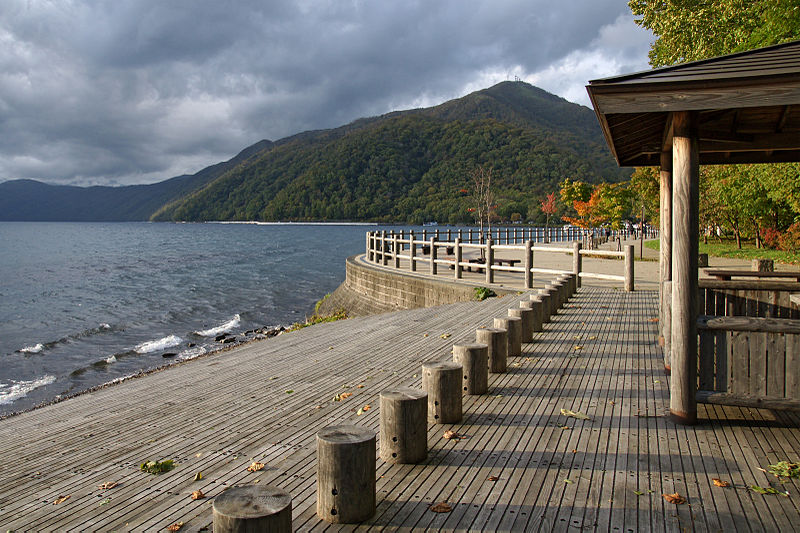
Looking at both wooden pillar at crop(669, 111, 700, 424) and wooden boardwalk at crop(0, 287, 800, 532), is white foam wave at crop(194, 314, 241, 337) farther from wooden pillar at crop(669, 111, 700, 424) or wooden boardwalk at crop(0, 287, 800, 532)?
wooden pillar at crop(669, 111, 700, 424)

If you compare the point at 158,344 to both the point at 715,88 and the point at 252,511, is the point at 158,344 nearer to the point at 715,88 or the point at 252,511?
the point at 252,511

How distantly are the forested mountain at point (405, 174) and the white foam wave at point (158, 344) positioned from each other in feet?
303

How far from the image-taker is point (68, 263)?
5550 centimetres

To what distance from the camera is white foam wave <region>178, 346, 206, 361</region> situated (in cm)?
1690

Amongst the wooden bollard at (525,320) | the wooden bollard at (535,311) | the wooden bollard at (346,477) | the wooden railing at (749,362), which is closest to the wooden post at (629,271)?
the wooden bollard at (535,311)

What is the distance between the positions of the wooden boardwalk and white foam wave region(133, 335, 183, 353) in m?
11.3

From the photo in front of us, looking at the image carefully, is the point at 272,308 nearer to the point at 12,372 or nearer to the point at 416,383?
the point at 12,372

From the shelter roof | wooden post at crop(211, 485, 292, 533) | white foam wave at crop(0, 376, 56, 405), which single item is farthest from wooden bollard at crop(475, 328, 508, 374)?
white foam wave at crop(0, 376, 56, 405)

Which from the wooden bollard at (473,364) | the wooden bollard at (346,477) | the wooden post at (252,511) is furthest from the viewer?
the wooden bollard at (473,364)

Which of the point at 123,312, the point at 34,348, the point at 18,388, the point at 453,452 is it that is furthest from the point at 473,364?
the point at 123,312

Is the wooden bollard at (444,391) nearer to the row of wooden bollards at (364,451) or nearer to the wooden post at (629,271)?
→ the row of wooden bollards at (364,451)

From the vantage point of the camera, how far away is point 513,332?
7.11 metres

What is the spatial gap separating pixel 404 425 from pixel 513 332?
349cm

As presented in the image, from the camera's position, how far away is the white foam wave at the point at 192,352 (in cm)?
1690
